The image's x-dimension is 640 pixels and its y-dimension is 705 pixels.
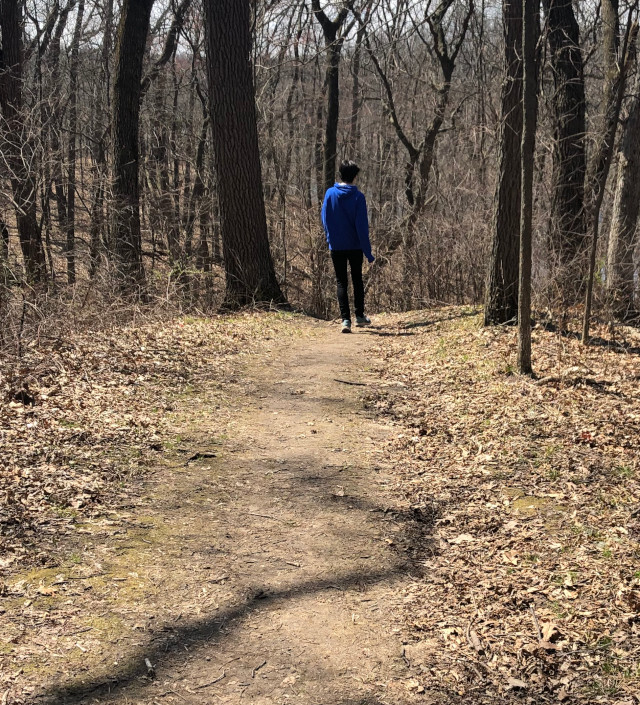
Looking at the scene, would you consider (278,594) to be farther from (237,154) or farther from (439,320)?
(237,154)

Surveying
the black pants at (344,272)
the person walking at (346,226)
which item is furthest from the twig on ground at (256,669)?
the black pants at (344,272)

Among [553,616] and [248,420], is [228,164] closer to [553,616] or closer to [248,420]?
[248,420]

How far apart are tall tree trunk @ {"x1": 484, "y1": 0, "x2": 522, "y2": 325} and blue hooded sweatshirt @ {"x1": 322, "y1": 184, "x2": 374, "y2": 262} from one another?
5.83ft

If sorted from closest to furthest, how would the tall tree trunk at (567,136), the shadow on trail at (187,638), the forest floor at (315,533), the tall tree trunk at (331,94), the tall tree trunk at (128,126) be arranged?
the shadow on trail at (187,638), the forest floor at (315,533), the tall tree trunk at (567,136), the tall tree trunk at (128,126), the tall tree trunk at (331,94)

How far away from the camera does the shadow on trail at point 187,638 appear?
2633 mm

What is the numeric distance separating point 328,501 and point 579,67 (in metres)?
8.44

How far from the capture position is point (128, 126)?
12.1m

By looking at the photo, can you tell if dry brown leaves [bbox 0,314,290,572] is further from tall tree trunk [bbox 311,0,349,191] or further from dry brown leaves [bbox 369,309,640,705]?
tall tree trunk [bbox 311,0,349,191]

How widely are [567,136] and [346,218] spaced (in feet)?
11.4

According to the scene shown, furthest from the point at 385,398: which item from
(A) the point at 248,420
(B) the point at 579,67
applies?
(B) the point at 579,67

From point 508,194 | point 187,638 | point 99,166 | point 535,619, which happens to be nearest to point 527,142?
point 508,194

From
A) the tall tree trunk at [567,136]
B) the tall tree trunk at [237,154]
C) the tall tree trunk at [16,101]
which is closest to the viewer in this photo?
the tall tree trunk at [567,136]

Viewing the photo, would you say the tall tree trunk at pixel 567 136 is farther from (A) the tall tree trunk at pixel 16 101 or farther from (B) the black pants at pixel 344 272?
(A) the tall tree trunk at pixel 16 101

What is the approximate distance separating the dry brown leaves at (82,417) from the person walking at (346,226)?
182 centimetres
